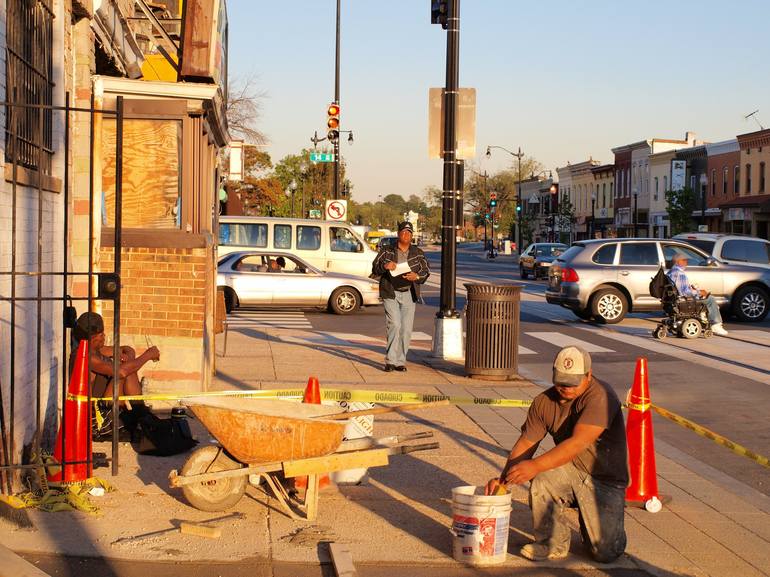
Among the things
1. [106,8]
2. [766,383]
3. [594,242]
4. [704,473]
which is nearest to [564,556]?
[704,473]

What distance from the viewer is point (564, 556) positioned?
624cm

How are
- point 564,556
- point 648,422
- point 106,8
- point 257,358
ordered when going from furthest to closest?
point 257,358 → point 106,8 → point 648,422 → point 564,556

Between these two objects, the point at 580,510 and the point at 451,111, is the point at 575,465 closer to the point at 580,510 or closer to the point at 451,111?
the point at 580,510

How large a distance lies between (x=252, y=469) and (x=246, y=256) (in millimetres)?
17639

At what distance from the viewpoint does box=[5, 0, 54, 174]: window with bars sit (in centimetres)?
705

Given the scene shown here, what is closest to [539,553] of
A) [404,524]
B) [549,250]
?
[404,524]

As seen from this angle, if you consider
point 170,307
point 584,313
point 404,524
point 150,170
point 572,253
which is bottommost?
point 404,524

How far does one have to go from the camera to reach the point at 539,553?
6195mm

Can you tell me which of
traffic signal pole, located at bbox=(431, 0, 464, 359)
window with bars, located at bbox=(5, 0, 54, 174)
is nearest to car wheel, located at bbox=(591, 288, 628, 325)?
traffic signal pole, located at bbox=(431, 0, 464, 359)

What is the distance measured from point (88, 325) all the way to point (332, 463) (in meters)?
1.83

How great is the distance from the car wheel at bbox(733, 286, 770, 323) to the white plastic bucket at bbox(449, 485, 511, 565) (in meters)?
18.1

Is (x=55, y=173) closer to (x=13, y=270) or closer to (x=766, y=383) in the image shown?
(x=13, y=270)

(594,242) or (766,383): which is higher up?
(594,242)

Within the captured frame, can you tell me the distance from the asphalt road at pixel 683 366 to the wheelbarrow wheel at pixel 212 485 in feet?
12.9
